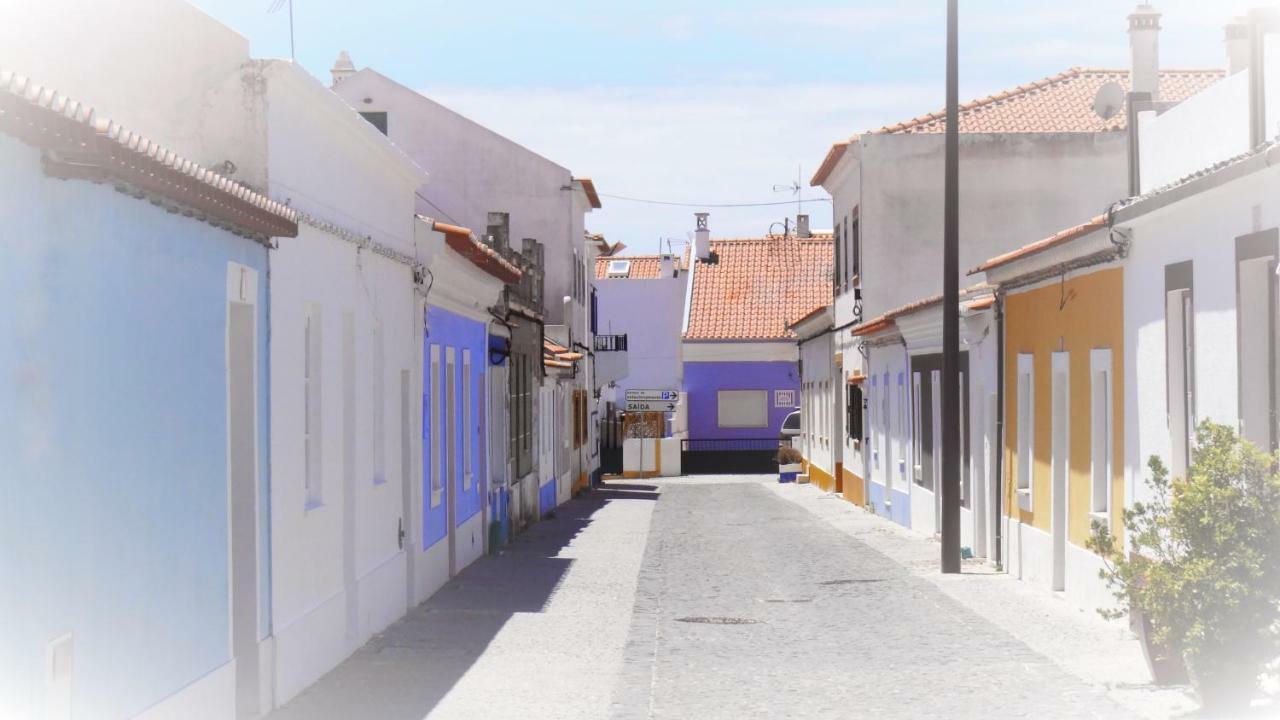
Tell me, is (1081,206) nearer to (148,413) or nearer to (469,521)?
(469,521)

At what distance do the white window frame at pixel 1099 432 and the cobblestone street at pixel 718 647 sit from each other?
104 centimetres

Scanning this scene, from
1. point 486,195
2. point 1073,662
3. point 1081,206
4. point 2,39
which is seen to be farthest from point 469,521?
point 486,195

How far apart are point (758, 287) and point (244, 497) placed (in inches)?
2014

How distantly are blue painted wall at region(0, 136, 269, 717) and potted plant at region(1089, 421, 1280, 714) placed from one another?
5389 millimetres

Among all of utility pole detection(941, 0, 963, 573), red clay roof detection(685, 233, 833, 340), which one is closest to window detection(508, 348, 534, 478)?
utility pole detection(941, 0, 963, 573)

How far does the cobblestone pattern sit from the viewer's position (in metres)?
10.6

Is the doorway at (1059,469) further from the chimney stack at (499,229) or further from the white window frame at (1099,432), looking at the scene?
the chimney stack at (499,229)

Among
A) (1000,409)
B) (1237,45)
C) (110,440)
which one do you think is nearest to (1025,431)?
(1000,409)

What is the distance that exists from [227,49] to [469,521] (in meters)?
11.1

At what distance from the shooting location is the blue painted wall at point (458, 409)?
702 inches

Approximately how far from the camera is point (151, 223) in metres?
8.19

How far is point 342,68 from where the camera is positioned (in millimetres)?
38906

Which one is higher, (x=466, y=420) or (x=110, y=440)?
(x=110, y=440)

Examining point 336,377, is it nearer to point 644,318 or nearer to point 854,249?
point 854,249
